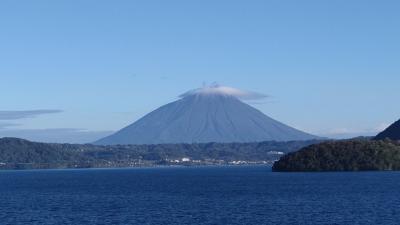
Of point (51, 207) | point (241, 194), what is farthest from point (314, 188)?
point (51, 207)

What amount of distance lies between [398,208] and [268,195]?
2905 centimetres

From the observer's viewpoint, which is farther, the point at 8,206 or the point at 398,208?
the point at 8,206

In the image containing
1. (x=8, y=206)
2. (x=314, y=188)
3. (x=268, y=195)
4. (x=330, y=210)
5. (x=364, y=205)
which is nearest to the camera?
(x=330, y=210)

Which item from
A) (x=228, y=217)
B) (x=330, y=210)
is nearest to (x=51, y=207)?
(x=228, y=217)

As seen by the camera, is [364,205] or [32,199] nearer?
[364,205]

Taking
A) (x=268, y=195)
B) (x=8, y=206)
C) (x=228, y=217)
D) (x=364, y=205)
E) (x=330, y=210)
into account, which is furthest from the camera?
(x=268, y=195)

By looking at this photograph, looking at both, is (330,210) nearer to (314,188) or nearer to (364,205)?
(364,205)

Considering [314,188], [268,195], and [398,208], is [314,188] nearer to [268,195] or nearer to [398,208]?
[268,195]

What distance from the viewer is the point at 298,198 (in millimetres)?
112312

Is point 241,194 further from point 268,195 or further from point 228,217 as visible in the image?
point 228,217

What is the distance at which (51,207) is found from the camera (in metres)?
104

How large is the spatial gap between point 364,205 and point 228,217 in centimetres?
Answer: 1969

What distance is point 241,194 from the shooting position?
125 meters

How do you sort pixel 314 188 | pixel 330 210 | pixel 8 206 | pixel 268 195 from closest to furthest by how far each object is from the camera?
1. pixel 330 210
2. pixel 8 206
3. pixel 268 195
4. pixel 314 188
